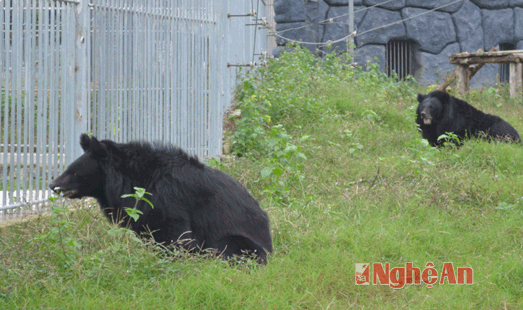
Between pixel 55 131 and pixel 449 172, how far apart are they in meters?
4.15

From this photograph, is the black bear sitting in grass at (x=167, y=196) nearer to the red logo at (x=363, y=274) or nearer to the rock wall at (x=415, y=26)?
the red logo at (x=363, y=274)

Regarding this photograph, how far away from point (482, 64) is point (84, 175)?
10.6 meters

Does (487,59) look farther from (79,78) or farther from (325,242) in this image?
(79,78)

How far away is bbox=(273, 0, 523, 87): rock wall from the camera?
15.7 m

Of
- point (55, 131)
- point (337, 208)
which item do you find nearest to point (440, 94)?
point (337, 208)

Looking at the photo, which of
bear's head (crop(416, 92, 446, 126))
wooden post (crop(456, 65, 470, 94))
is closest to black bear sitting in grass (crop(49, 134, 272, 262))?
bear's head (crop(416, 92, 446, 126))

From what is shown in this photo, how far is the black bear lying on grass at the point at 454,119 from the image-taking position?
28.1 ft

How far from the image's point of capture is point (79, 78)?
4730 mm

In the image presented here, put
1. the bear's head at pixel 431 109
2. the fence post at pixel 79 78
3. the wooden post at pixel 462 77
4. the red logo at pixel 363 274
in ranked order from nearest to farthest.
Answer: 1. the red logo at pixel 363 274
2. the fence post at pixel 79 78
3. the bear's head at pixel 431 109
4. the wooden post at pixel 462 77

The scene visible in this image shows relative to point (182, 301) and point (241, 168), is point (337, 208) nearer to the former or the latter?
point (241, 168)

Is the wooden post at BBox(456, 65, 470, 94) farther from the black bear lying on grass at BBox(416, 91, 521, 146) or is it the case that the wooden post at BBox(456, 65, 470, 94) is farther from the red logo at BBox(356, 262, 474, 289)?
the red logo at BBox(356, 262, 474, 289)

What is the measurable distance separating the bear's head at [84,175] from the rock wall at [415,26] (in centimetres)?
1204

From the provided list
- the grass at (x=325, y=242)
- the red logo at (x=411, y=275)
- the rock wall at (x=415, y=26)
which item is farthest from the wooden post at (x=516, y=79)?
the red logo at (x=411, y=275)

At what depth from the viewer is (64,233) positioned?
3.38 m
